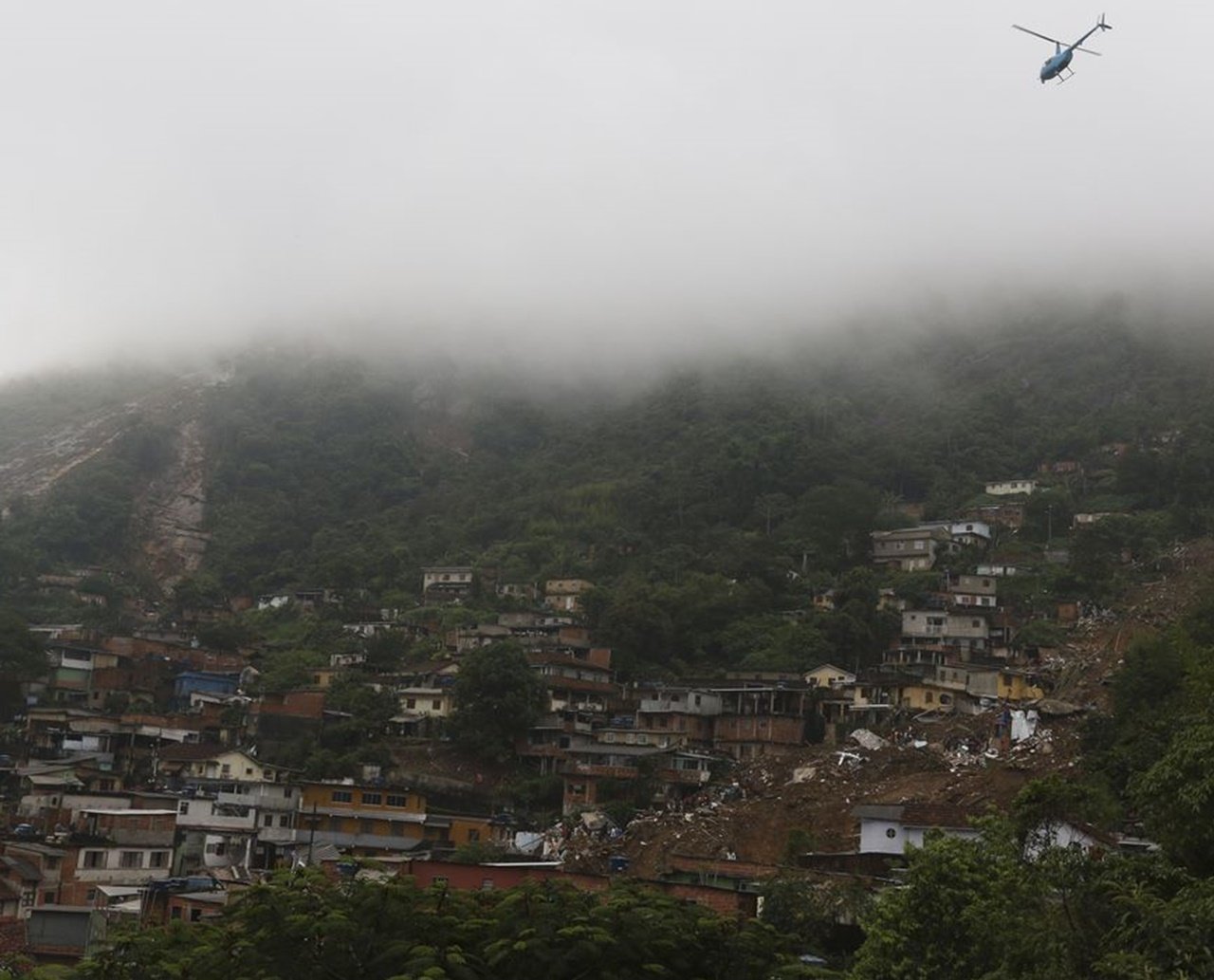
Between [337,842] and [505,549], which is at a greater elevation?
[505,549]

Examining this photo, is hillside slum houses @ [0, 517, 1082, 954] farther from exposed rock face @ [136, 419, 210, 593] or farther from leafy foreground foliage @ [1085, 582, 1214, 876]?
Result: exposed rock face @ [136, 419, 210, 593]

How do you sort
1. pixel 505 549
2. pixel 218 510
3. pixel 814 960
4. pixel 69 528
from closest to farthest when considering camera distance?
pixel 814 960, pixel 505 549, pixel 69 528, pixel 218 510

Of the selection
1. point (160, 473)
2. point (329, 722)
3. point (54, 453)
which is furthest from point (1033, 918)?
point (54, 453)

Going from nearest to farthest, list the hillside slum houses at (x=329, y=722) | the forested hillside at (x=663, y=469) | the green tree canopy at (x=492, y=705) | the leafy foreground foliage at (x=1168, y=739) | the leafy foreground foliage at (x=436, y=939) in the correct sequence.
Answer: the leafy foreground foliage at (x=1168, y=739) < the leafy foreground foliage at (x=436, y=939) < the hillside slum houses at (x=329, y=722) < the green tree canopy at (x=492, y=705) < the forested hillside at (x=663, y=469)

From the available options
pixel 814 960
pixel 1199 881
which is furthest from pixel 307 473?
pixel 1199 881

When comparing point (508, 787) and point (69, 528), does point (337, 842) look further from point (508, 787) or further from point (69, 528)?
point (69, 528)

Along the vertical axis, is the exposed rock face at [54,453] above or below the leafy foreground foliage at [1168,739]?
above

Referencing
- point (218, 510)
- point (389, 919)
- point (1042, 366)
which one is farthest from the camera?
point (1042, 366)

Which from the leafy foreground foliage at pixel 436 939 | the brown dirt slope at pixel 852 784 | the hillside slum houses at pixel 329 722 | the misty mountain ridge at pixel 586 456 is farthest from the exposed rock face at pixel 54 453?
the leafy foreground foliage at pixel 436 939

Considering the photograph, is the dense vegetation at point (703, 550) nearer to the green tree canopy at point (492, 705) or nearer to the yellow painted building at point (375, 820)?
the green tree canopy at point (492, 705)
